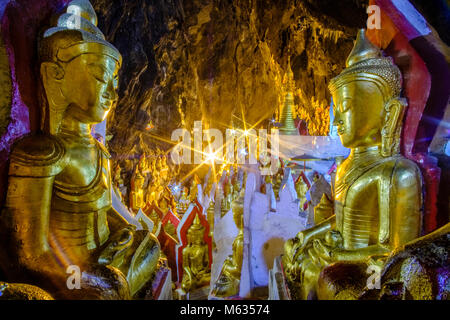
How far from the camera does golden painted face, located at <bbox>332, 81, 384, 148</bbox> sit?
140cm

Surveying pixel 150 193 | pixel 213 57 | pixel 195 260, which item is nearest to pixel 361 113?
pixel 195 260

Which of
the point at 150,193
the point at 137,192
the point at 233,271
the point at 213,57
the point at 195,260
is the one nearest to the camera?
the point at 233,271

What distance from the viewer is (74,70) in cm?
119

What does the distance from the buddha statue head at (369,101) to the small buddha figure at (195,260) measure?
1.95m

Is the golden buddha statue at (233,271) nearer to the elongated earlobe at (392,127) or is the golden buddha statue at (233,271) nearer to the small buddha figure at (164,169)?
the elongated earlobe at (392,127)

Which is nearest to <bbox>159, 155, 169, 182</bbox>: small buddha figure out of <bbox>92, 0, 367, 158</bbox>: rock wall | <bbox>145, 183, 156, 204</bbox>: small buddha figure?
<bbox>92, 0, 367, 158</bbox>: rock wall

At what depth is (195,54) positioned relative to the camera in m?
13.6

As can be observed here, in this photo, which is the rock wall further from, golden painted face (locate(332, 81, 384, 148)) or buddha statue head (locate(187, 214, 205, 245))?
golden painted face (locate(332, 81, 384, 148))

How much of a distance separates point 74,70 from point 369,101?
5.75ft

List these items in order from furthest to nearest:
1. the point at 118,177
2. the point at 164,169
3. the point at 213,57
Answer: the point at 213,57
the point at 164,169
the point at 118,177

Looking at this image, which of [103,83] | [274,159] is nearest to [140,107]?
[274,159]

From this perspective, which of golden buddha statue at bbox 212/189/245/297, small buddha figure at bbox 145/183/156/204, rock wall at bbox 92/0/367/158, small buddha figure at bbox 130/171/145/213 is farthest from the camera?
small buddha figure at bbox 145/183/156/204

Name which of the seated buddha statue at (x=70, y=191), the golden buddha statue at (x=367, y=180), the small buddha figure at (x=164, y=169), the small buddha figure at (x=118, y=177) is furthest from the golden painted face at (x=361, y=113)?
the small buddha figure at (x=164, y=169)

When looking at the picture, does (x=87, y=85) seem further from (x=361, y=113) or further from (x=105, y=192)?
(x=361, y=113)
